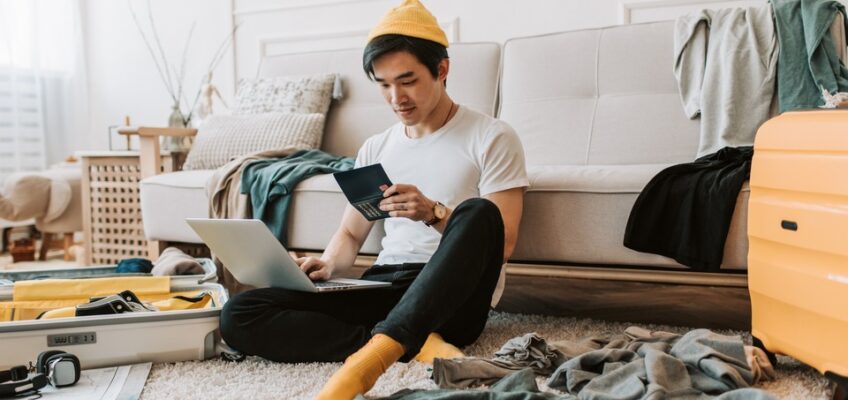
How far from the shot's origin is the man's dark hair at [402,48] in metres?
1.49

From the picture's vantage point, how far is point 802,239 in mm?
1200

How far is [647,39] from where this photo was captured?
7.66 feet

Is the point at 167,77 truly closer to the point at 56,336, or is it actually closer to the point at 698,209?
the point at 56,336

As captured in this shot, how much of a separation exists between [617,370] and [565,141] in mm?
1211

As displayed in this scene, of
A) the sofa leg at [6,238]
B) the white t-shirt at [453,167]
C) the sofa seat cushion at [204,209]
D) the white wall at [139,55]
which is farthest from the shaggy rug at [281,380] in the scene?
the sofa leg at [6,238]

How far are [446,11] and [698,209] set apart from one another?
6.27ft

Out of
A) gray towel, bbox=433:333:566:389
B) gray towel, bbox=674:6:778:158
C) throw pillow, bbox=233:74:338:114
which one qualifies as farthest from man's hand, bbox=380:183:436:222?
throw pillow, bbox=233:74:338:114

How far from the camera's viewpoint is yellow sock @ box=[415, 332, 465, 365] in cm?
143

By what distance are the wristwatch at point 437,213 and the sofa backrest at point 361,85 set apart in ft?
3.69

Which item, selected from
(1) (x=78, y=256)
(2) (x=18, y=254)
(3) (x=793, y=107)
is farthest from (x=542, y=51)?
(2) (x=18, y=254)

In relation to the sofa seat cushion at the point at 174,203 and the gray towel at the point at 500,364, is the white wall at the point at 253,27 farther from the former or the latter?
the gray towel at the point at 500,364

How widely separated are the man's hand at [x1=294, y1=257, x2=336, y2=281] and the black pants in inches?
1.7

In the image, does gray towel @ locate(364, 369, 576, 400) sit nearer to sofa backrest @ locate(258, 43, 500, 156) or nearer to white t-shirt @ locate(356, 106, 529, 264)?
Answer: white t-shirt @ locate(356, 106, 529, 264)

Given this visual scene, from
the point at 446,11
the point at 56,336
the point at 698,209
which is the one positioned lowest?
the point at 56,336
